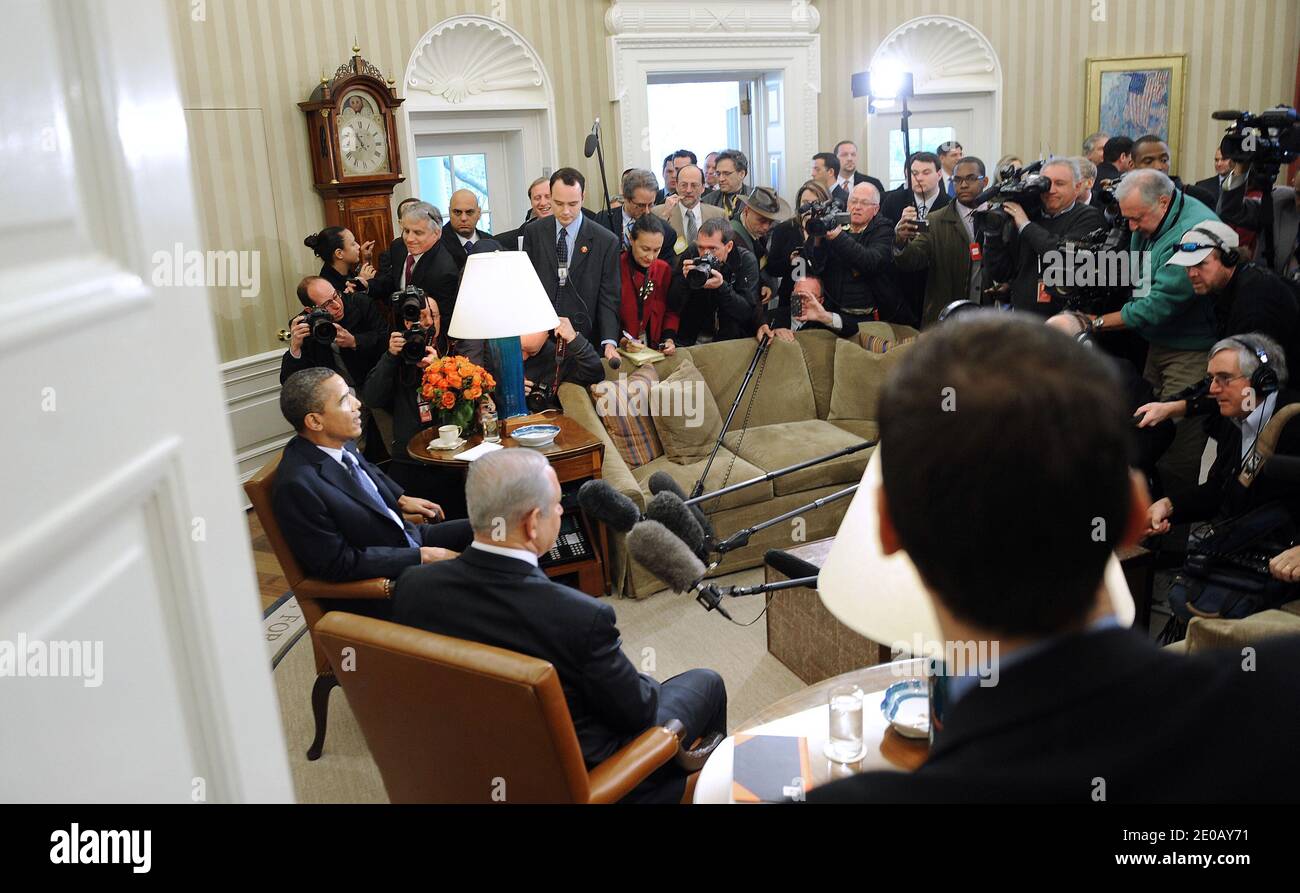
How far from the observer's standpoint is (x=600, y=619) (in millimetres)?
2230

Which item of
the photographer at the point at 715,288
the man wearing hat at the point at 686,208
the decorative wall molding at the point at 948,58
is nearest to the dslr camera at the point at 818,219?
the photographer at the point at 715,288

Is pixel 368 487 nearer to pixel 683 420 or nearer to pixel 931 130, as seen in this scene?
pixel 683 420

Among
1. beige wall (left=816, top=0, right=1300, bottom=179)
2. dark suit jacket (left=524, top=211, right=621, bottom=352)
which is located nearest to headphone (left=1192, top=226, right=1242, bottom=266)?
dark suit jacket (left=524, top=211, right=621, bottom=352)

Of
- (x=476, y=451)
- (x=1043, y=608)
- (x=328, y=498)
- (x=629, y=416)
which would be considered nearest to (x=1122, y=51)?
(x=629, y=416)

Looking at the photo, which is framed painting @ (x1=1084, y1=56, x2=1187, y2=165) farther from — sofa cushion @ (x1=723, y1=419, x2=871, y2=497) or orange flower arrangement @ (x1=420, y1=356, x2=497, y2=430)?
orange flower arrangement @ (x1=420, y1=356, x2=497, y2=430)

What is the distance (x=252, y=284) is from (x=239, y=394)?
0.64 metres

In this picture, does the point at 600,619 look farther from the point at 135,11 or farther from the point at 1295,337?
the point at 1295,337

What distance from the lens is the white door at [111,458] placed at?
57 cm

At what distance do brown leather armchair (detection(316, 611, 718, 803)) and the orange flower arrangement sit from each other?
2.06 m

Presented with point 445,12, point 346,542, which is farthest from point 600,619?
point 445,12

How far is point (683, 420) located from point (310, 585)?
6.47 ft

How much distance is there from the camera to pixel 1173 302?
4.15 meters

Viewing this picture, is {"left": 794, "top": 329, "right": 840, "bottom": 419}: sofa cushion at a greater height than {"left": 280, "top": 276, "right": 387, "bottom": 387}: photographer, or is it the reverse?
{"left": 280, "top": 276, "right": 387, "bottom": 387}: photographer

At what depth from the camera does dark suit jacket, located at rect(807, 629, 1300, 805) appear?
0.66m
